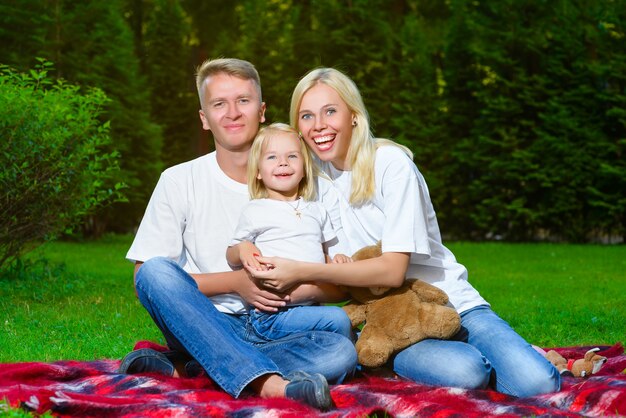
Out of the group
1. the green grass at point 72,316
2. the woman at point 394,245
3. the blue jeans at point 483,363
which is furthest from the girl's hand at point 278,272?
the green grass at point 72,316

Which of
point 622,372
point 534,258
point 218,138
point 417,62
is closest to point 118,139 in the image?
point 417,62

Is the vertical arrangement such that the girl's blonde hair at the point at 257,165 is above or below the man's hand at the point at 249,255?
above

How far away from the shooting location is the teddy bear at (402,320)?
357 cm

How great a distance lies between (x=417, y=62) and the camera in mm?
14766

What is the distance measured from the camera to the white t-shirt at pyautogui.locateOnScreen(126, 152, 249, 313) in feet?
12.6

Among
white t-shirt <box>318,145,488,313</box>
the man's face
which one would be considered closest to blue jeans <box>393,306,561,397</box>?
white t-shirt <box>318,145,488,313</box>

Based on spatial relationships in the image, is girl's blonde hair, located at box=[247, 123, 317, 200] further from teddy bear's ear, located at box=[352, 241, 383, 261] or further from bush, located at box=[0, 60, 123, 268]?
bush, located at box=[0, 60, 123, 268]

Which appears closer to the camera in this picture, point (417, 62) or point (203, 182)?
point (203, 182)

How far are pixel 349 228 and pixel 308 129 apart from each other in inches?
19.6

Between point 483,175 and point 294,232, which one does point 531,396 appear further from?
point 483,175

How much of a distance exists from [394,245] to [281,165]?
636 millimetres

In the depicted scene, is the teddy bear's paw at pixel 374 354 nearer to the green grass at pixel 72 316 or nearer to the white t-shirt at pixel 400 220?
the white t-shirt at pixel 400 220

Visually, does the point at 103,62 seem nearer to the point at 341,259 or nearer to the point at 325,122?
the point at 325,122

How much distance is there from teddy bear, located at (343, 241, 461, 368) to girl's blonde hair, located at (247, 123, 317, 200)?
44 centimetres
